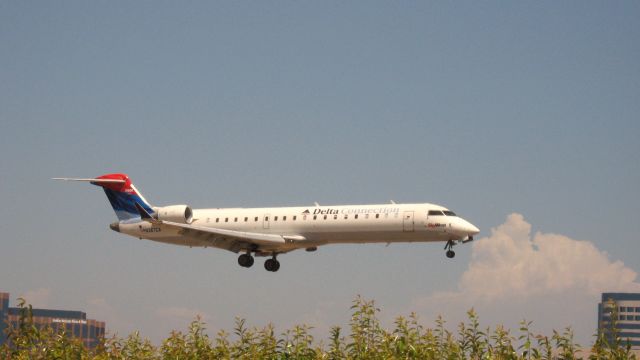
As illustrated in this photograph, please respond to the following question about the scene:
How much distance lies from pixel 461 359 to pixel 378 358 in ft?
7.13

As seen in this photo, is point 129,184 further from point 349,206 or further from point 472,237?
point 472,237

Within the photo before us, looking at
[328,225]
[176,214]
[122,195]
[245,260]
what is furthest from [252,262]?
[122,195]

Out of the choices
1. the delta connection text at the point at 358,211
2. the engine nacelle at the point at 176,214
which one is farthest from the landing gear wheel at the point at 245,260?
the delta connection text at the point at 358,211

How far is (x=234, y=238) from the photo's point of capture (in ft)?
226

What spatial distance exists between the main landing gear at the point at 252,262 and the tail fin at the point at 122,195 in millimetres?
9675

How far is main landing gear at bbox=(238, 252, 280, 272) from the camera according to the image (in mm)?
71125

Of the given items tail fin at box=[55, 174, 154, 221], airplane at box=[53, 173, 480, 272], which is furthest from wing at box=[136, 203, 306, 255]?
tail fin at box=[55, 174, 154, 221]

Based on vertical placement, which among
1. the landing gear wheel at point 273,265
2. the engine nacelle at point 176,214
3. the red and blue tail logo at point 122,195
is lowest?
the landing gear wheel at point 273,265

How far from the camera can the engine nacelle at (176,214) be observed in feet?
235

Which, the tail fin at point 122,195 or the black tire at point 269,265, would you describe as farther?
the tail fin at point 122,195

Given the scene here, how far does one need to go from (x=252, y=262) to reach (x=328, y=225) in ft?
25.9

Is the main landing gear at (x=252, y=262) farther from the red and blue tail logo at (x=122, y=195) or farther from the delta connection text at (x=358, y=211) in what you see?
the red and blue tail logo at (x=122, y=195)

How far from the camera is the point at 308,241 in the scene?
6744 cm

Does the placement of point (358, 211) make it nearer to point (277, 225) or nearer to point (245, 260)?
point (277, 225)
